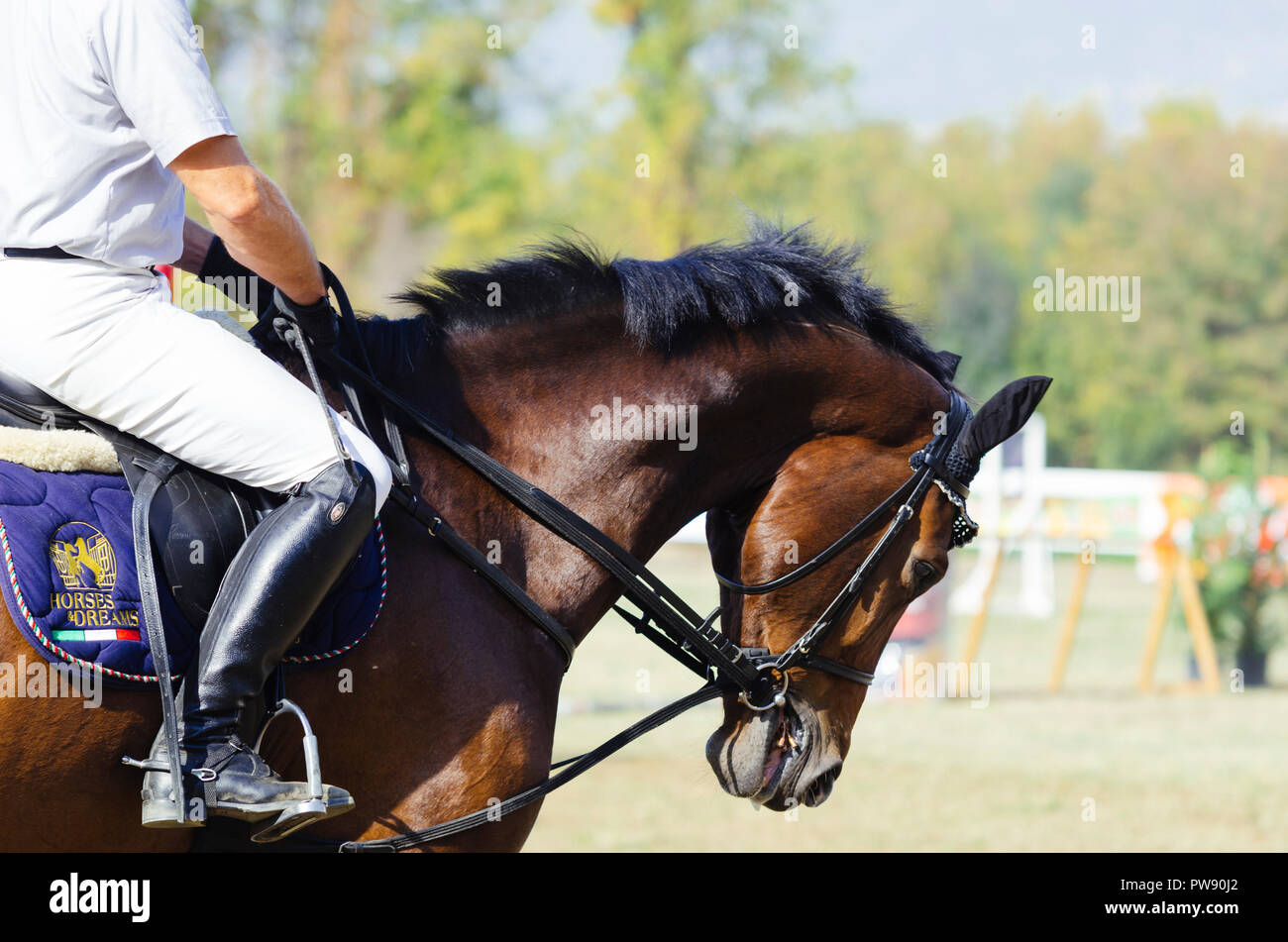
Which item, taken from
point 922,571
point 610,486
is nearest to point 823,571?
point 922,571

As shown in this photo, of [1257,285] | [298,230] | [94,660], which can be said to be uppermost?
[1257,285]

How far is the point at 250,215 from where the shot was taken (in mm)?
2670

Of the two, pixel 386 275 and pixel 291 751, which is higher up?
pixel 386 275

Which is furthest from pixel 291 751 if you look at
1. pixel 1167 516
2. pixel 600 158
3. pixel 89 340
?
pixel 600 158

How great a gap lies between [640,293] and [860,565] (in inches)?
37.2

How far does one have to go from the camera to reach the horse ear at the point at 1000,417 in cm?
348

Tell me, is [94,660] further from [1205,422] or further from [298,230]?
[1205,422]

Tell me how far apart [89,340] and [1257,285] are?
43.7m

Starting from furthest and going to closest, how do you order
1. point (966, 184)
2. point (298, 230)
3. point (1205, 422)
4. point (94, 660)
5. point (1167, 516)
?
point (966, 184)
point (1205, 422)
point (1167, 516)
point (298, 230)
point (94, 660)

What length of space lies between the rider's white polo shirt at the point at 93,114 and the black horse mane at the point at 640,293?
732 millimetres

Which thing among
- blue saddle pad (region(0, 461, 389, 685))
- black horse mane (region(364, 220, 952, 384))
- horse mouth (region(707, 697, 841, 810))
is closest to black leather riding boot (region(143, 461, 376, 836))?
blue saddle pad (region(0, 461, 389, 685))

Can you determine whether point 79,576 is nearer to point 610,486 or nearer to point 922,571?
point 610,486

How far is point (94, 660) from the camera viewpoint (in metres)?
2.61

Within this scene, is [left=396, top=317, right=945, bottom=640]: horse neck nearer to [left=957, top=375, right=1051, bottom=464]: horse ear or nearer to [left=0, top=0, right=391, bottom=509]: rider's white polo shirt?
[left=957, top=375, right=1051, bottom=464]: horse ear
